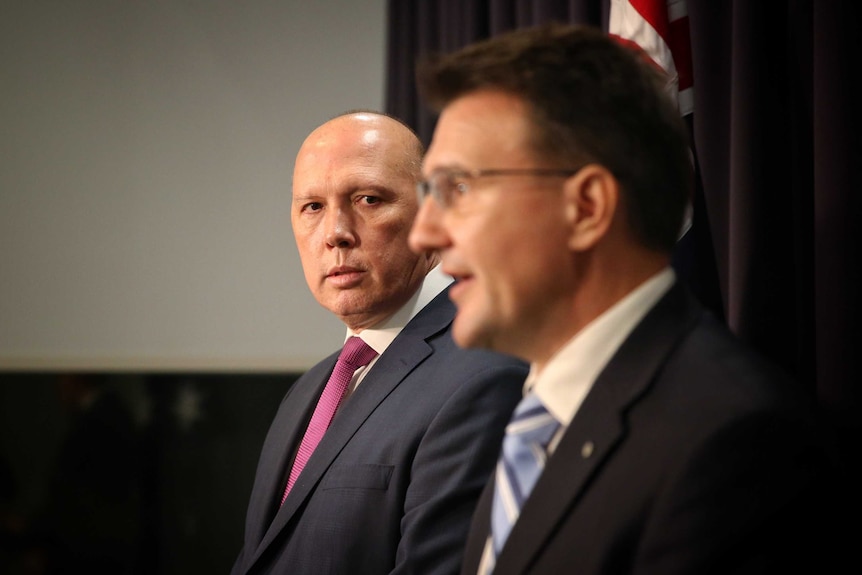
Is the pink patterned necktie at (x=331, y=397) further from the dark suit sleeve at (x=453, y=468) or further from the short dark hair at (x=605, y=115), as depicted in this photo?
the short dark hair at (x=605, y=115)

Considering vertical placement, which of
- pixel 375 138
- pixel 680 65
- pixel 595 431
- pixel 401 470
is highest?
pixel 680 65

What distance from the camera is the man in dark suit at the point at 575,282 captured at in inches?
36.3

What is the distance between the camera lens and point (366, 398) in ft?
5.40

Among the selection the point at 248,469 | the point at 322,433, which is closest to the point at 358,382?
the point at 322,433

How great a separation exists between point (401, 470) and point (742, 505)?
759 mm

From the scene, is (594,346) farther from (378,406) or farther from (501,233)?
(378,406)

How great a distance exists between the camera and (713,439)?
852mm

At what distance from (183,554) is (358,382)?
4.65ft

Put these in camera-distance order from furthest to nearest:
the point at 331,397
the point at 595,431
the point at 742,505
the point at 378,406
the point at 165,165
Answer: the point at 165,165
the point at 331,397
the point at 378,406
the point at 595,431
the point at 742,505

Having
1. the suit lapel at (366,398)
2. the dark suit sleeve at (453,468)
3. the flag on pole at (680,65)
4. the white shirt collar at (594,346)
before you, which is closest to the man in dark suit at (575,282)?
the white shirt collar at (594,346)

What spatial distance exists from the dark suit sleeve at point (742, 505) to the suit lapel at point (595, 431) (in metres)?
0.11

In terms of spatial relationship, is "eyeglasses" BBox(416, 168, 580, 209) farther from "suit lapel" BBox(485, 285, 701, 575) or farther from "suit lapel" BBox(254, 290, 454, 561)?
"suit lapel" BBox(254, 290, 454, 561)

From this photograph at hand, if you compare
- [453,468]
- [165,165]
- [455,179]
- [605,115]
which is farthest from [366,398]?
[165,165]

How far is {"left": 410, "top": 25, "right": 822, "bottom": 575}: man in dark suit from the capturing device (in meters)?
0.92
